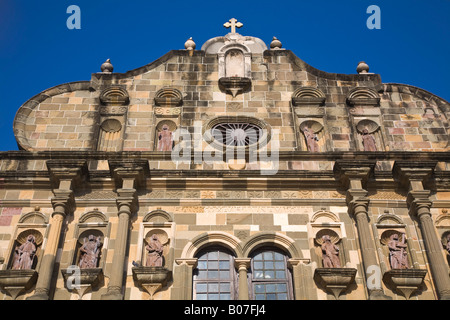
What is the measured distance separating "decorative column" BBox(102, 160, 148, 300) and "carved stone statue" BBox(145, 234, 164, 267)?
22.6 inches

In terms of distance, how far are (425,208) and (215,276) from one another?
5368mm

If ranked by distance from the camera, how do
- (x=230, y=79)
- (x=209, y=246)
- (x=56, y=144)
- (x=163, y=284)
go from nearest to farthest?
1. (x=163, y=284)
2. (x=209, y=246)
3. (x=56, y=144)
4. (x=230, y=79)

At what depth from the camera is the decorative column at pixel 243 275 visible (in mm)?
15219

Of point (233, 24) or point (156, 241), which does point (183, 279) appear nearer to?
point (156, 241)

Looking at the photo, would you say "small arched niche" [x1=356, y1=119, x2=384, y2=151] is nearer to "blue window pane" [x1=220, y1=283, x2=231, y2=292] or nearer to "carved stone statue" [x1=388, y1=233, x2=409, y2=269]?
"carved stone statue" [x1=388, y1=233, x2=409, y2=269]

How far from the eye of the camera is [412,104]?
19.7 meters

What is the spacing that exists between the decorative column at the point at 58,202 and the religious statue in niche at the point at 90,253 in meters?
0.64

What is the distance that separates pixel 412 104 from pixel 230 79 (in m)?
5.36

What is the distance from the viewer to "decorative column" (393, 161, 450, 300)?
1514 centimetres

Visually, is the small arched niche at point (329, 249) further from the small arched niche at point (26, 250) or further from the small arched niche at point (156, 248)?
the small arched niche at point (26, 250)

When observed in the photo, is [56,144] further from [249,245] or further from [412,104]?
[412,104]

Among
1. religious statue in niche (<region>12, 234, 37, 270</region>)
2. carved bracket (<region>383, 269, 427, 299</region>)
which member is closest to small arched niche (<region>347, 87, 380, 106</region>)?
carved bracket (<region>383, 269, 427, 299</region>)

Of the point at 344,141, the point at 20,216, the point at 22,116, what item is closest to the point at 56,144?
the point at 22,116

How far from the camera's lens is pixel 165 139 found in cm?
1856
